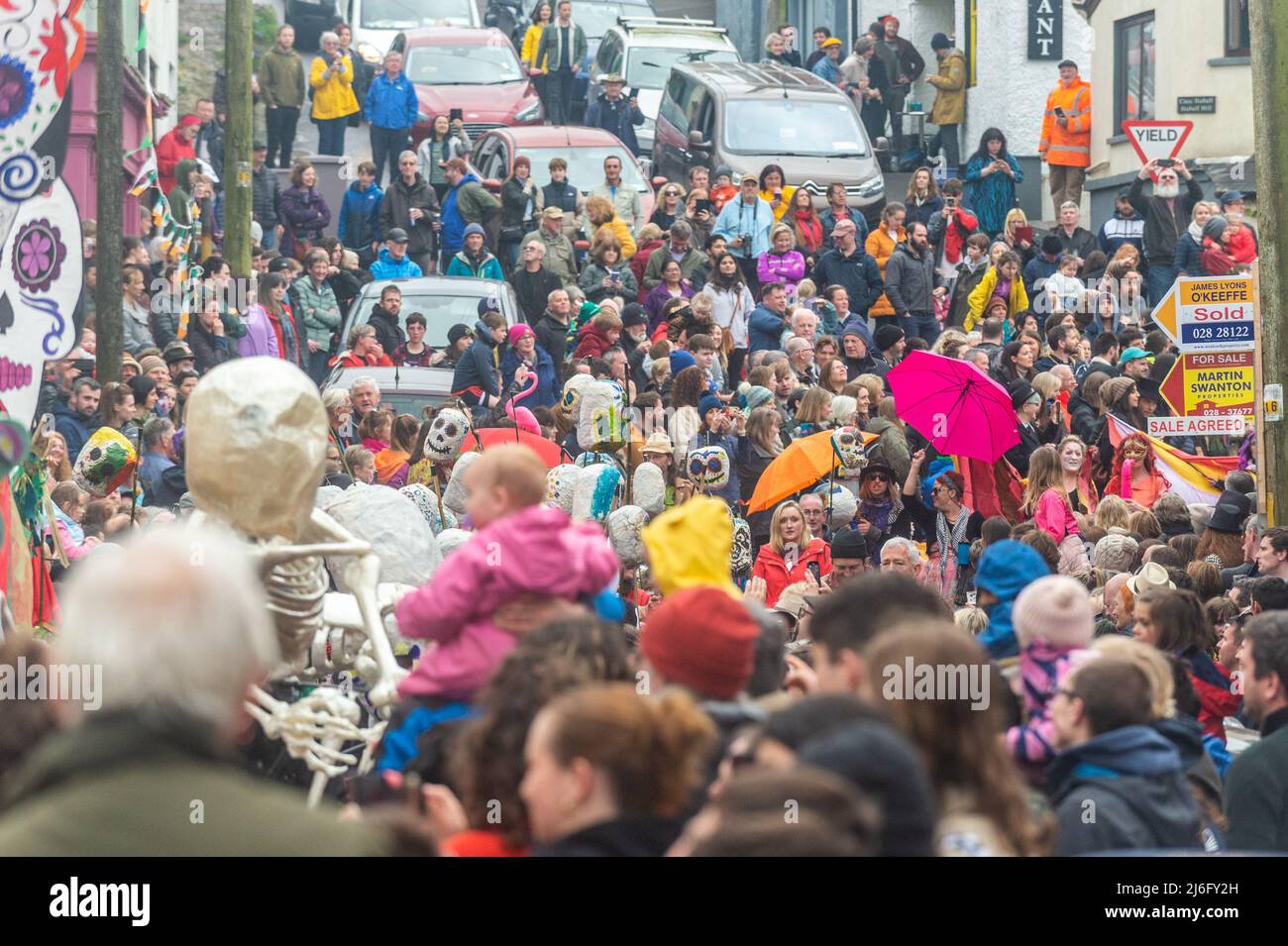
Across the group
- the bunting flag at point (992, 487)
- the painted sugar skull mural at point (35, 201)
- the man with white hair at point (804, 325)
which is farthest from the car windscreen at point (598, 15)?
the painted sugar skull mural at point (35, 201)

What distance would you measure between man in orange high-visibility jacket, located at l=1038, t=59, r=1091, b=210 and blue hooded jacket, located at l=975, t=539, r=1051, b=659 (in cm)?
2262

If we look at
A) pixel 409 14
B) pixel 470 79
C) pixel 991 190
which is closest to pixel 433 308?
pixel 991 190

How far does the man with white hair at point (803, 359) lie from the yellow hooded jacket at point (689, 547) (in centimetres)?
1160

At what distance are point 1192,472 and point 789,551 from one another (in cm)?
356

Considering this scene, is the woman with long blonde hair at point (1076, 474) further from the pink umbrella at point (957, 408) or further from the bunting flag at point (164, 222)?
the bunting flag at point (164, 222)

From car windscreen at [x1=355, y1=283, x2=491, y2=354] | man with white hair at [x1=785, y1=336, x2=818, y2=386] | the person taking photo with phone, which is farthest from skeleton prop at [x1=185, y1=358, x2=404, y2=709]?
the person taking photo with phone

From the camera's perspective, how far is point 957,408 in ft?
45.0

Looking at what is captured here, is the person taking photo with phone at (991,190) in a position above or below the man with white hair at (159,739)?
above

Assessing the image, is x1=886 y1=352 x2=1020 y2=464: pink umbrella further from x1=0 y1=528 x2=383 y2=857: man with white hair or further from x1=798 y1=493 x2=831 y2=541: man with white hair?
x1=0 y1=528 x2=383 y2=857: man with white hair

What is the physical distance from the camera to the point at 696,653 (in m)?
5.48

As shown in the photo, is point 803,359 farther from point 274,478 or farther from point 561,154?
point 274,478

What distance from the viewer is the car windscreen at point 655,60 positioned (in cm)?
3105
